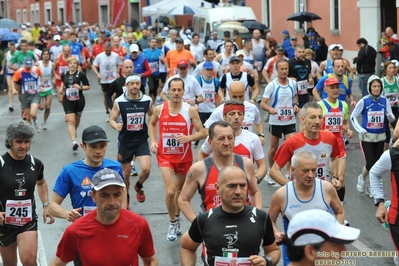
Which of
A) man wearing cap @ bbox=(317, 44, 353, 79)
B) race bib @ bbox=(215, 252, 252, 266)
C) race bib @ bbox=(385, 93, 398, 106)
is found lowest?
race bib @ bbox=(215, 252, 252, 266)

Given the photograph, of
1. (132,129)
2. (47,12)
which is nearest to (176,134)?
(132,129)

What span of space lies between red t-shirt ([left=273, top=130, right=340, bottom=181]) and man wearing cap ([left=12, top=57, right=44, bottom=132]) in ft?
33.7

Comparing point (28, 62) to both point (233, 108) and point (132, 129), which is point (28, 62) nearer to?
point (132, 129)

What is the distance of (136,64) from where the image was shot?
1906 cm

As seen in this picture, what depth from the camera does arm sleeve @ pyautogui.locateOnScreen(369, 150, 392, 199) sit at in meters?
6.96

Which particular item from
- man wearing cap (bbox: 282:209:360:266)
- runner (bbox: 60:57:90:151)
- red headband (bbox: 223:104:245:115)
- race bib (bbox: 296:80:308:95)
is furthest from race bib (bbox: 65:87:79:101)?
man wearing cap (bbox: 282:209:360:266)

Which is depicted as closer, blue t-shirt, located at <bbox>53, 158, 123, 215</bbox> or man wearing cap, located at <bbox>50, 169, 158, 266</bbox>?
man wearing cap, located at <bbox>50, 169, 158, 266</bbox>

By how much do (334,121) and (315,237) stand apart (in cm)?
744

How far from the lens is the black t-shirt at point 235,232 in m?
5.35

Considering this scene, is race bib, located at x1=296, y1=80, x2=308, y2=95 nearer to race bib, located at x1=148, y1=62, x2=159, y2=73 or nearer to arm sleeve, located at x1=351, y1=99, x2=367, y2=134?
arm sleeve, located at x1=351, y1=99, x2=367, y2=134

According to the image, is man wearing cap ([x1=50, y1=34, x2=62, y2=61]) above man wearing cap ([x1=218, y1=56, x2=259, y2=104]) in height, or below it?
above

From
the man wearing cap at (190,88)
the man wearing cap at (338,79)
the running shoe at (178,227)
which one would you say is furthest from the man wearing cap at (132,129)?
the man wearing cap at (338,79)

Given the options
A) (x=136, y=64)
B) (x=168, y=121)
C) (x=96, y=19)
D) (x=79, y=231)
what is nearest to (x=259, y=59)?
(x=136, y=64)

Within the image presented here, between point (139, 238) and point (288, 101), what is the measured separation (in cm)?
731
